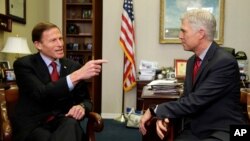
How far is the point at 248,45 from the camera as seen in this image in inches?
200

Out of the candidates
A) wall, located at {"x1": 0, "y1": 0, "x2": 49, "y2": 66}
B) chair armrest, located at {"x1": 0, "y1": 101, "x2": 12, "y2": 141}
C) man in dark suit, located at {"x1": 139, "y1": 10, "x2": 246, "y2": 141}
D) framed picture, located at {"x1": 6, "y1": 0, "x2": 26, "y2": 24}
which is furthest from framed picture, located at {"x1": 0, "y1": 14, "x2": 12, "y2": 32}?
man in dark suit, located at {"x1": 139, "y1": 10, "x2": 246, "y2": 141}

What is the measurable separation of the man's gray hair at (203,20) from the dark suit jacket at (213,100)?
0.47 ft

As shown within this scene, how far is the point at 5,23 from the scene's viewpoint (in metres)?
4.13

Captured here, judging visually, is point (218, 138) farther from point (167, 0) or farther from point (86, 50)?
point (86, 50)

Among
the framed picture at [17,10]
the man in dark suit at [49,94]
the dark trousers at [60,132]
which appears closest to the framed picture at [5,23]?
the framed picture at [17,10]

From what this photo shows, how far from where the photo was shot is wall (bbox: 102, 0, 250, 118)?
16.7 feet

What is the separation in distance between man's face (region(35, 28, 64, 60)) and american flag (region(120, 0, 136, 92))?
9.06 ft

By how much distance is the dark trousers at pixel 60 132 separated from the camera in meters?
1.92

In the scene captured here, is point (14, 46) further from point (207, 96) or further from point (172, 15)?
point (207, 96)

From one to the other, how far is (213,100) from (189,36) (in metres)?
0.43

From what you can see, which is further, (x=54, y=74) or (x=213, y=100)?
(x=54, y=74)

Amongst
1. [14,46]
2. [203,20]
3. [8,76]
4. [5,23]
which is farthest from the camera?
[5,23]

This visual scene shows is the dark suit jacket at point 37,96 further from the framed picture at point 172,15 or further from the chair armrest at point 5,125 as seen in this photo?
the framed picture at point 172,15

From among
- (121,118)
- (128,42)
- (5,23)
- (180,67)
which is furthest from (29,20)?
(180,67)
